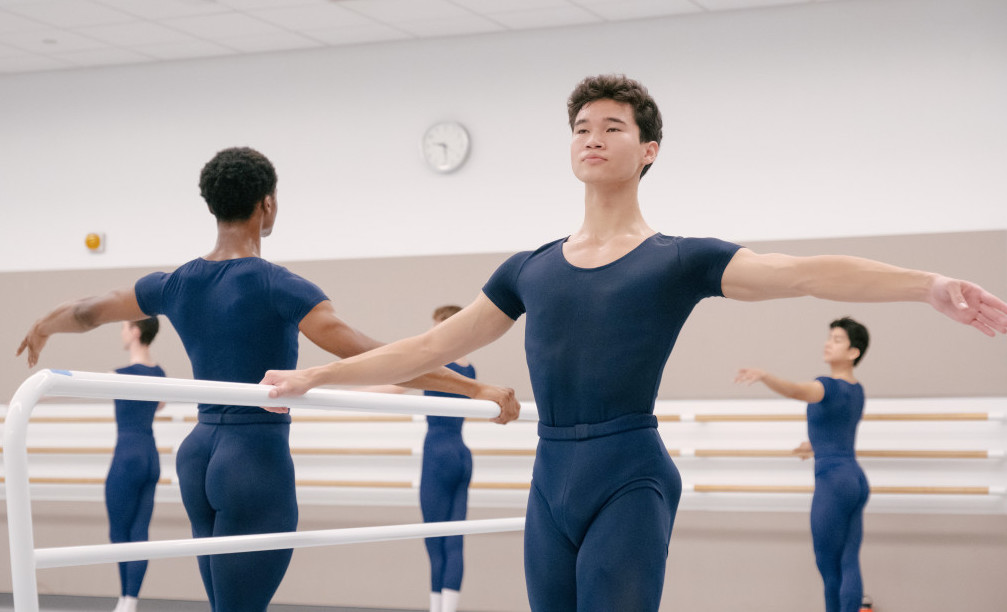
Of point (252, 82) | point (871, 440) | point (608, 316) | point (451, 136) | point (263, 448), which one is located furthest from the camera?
point (252, 82)

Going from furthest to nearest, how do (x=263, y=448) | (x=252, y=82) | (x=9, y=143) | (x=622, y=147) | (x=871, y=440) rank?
(x=9, y=143) → (x=252, y=82) → (x=871, y=440) → (x=263, y=448) → (x=622, y=147)

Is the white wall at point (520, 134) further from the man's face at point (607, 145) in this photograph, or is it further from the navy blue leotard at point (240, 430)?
the man's face at point (607, 145)

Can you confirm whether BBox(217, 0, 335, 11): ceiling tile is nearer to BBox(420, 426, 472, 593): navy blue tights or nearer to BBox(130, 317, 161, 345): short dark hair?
BBox(130, 317, 161, 345): short dark hair

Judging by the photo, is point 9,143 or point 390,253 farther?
point 9,143

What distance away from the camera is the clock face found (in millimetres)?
6324

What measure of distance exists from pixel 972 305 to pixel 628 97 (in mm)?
686

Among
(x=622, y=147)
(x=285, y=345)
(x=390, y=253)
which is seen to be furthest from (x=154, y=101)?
(x=622, y=147)

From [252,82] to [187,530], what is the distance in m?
2.74

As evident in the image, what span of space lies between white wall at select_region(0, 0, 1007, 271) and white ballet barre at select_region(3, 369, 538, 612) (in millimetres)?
3948

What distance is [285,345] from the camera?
2367 mm

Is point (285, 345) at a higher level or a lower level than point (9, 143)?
lower

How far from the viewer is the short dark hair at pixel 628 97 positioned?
1886 millimetres

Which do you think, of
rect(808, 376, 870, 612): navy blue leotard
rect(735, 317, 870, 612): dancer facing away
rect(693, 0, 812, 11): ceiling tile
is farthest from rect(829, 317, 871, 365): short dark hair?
rect(693, 0, 812, 11): ceiling tile

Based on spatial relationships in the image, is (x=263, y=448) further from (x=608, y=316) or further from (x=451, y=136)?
(x=451, y=136)
